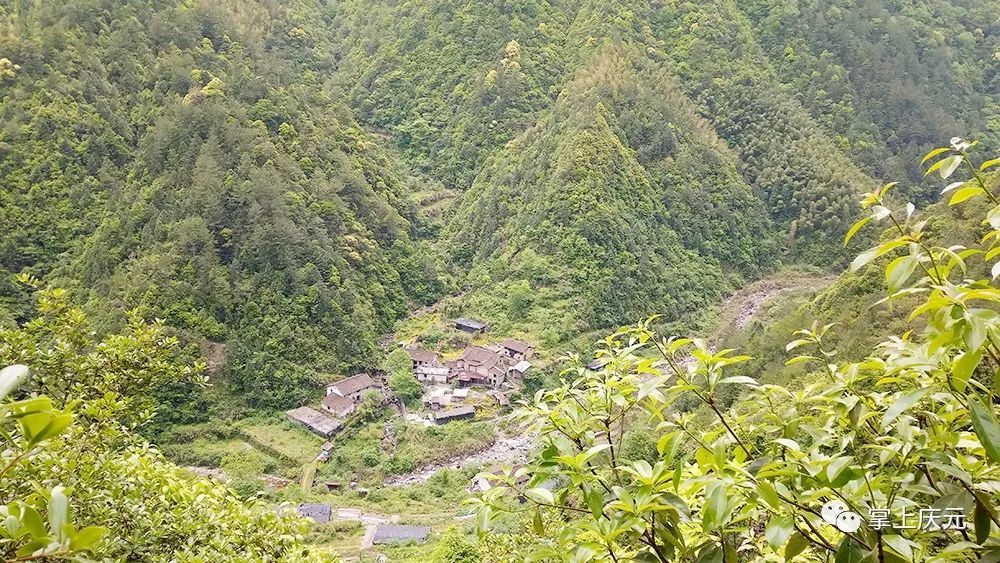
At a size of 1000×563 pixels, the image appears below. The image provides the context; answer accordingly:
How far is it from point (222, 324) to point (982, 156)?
138 feet

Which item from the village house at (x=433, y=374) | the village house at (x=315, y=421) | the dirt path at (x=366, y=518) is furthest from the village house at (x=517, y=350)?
the dirt path at (x=366, y=518)

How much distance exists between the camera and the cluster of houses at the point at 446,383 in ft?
76.3

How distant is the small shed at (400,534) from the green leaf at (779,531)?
17.4 meters

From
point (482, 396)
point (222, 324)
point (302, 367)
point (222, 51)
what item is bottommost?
point (482, 396)

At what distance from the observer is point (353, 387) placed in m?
24.1

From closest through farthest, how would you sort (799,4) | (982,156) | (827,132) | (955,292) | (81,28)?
(955,292)
(81,28)
(982,156)
(827,132)
(799,4)

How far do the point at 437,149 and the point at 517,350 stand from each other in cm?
1824

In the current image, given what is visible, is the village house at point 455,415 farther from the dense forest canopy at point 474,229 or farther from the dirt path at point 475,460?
the dirt path at point 475,460

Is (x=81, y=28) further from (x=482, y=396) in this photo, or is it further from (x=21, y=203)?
(x=482, y=396)

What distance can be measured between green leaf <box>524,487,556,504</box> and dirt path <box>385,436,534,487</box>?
19826 mm

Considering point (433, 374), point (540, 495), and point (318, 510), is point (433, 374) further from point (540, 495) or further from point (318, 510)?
point (540, 495)

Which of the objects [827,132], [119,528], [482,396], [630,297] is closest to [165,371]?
[119,528]

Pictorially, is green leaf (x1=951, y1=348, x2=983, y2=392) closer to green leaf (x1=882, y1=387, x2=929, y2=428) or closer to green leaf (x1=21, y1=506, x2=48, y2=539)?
green leaf (x1=882, y1=387, x2=929, y2=428)

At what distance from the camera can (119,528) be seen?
333 cm
